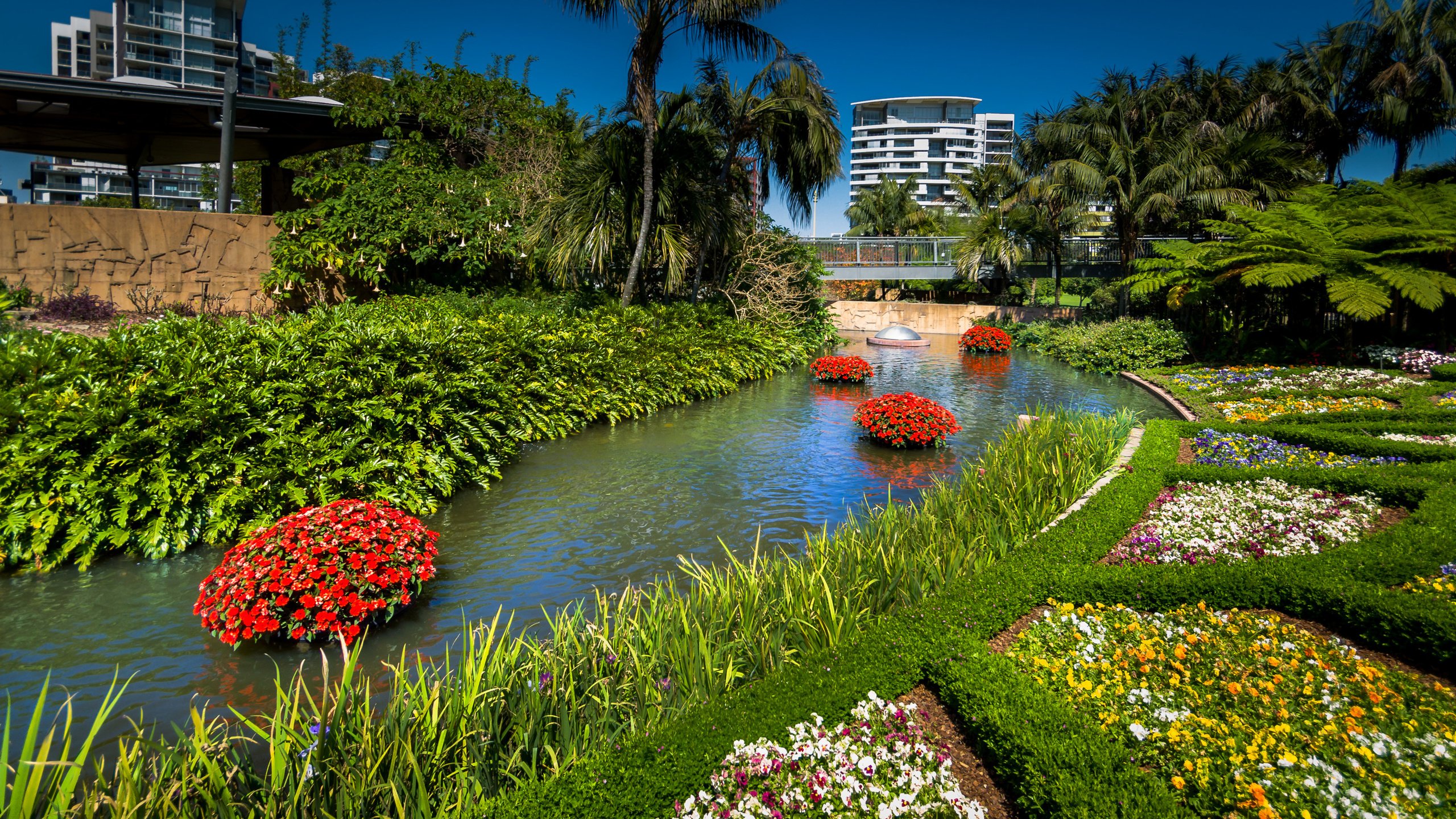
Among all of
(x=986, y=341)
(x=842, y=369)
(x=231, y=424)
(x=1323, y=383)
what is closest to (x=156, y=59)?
(x=986, y=341)

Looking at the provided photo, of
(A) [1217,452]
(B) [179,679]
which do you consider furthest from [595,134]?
(B) [179,679]

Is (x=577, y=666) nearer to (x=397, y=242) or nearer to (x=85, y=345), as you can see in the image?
(x=85, y=345)

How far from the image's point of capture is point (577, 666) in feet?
11.6

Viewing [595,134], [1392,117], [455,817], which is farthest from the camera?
[1392,117]

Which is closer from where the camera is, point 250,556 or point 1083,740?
point 1083,740

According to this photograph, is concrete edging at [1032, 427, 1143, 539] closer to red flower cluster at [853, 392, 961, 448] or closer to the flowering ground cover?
red flower cluster at [853, 392, 961, 448]

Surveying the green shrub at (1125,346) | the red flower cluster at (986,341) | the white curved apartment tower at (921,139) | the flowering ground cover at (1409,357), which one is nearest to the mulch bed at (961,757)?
the flowering ground cover at (1409,357)

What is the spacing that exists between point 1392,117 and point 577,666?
33.1 meters

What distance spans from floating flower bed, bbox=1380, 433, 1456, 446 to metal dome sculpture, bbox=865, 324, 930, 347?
18847 mm

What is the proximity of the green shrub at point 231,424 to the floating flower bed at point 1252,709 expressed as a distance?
17.8 ft

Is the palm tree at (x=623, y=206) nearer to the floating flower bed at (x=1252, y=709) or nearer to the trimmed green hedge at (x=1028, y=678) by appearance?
the trimmed green hedge at (x=1028, y=678)

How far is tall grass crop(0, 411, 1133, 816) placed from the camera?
2645 millimetres

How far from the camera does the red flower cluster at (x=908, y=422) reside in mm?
10062

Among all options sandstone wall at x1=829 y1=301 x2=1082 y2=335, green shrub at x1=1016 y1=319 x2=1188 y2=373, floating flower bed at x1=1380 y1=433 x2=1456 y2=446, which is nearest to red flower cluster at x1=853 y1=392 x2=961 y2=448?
floating flower bed at x1=1380 y1=433 x2=1456 y2=446
